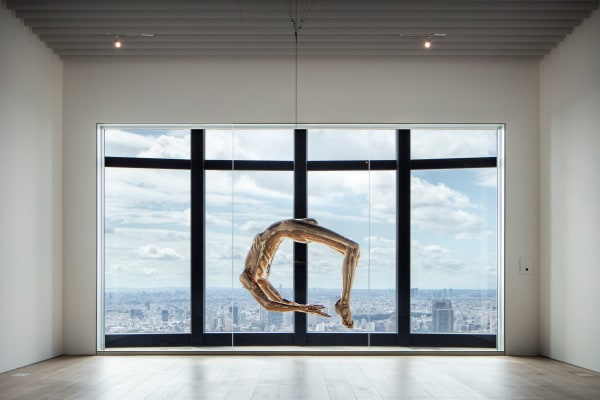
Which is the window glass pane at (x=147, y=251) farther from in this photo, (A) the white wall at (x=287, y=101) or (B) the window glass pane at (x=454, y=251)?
(B) the window glass pane at (x=454, y=251)

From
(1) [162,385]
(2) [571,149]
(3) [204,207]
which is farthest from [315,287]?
(2) [571,149]

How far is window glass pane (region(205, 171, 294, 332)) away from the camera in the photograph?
8992 millimetres

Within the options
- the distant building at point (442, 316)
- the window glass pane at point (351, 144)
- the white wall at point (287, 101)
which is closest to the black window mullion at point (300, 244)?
the window glass pane at point (351, 144)

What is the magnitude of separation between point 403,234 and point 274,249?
3.76 m

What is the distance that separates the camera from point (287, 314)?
8.97 meters

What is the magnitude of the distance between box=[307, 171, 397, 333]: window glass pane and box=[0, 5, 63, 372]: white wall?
340 centimetres

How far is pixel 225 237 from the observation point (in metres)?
9.05

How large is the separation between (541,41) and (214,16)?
4.06 meters

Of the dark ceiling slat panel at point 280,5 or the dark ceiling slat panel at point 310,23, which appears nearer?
the dark ceiling slat panel at point 280,5

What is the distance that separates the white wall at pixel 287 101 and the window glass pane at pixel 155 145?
0.70ft

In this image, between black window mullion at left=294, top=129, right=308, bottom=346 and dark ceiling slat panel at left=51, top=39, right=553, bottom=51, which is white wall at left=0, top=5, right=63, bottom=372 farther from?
black window mullion at left=294, top=129, right=308, bottom=346

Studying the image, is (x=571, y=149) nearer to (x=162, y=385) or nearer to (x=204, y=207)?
(x=204, y=207)

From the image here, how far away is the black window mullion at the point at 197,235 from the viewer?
898cm

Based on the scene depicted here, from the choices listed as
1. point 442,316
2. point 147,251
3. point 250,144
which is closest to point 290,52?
point 250,144
